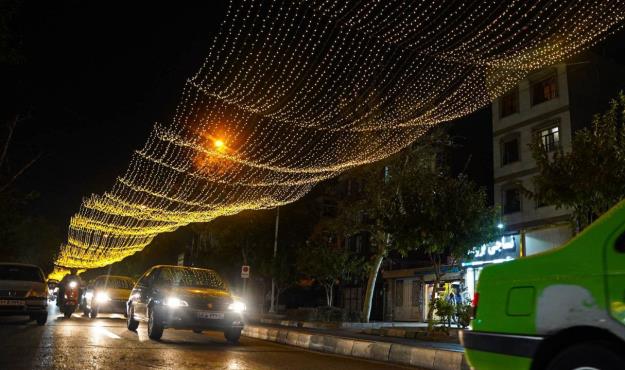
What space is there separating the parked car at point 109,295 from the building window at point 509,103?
754 inches

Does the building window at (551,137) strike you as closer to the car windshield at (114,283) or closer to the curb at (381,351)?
the curb at (381,351)

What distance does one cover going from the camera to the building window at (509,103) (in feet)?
89.9

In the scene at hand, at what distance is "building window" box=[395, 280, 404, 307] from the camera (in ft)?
112

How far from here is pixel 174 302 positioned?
1171 centimetres

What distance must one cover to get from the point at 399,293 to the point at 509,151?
1171 centimetres

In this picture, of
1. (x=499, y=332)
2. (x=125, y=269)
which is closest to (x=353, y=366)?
(x=499, y=332)

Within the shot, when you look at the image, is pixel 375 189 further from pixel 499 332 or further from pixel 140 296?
pixel 499 332

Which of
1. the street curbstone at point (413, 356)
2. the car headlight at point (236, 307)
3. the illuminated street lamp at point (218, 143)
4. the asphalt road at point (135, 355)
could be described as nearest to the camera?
the asphalt road at point (135, 355)

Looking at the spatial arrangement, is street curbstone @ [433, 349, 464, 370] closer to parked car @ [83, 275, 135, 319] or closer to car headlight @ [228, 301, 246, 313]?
car headlight @ [228, 301, 246, 313]

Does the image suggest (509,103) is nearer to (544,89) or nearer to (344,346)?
(544,89)

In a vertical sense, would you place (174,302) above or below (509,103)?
below

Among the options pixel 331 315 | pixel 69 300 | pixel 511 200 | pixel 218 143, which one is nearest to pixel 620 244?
pixel 69 300

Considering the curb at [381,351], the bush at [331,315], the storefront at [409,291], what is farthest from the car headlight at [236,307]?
the storefront at [409,291]

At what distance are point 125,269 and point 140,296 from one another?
8373 cm
